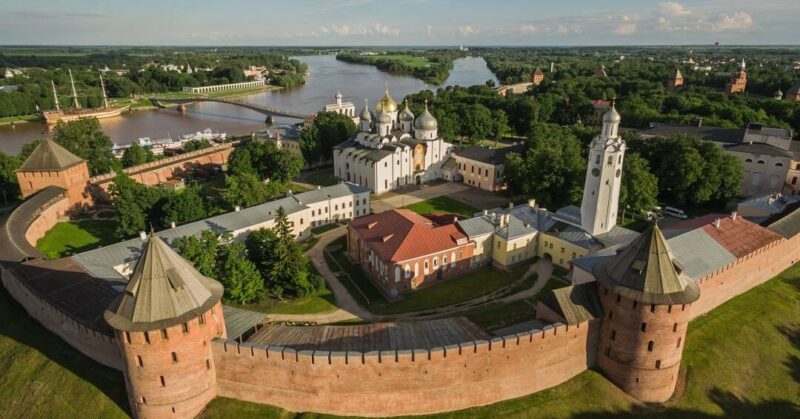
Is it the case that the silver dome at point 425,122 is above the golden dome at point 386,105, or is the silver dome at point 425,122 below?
Answer: below

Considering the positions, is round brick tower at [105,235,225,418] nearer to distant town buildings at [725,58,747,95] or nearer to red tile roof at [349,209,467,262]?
red tile roof at [349,209,467,262]

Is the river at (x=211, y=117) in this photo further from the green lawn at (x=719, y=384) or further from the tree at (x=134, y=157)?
the green lawn at (x=719, y=384)

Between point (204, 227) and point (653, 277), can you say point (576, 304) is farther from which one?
point (204, 227)

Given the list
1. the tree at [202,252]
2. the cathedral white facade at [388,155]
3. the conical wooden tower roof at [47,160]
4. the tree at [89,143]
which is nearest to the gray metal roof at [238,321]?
the tree at [202,252]

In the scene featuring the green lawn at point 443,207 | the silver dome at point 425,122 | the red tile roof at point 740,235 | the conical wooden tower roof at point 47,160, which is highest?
the silver dome at point 425,122

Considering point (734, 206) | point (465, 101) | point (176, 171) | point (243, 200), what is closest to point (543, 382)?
point (243, 200)

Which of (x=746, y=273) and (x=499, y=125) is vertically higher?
(x=499, y=125)

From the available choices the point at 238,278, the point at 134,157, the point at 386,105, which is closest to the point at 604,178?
the point at 238,278
